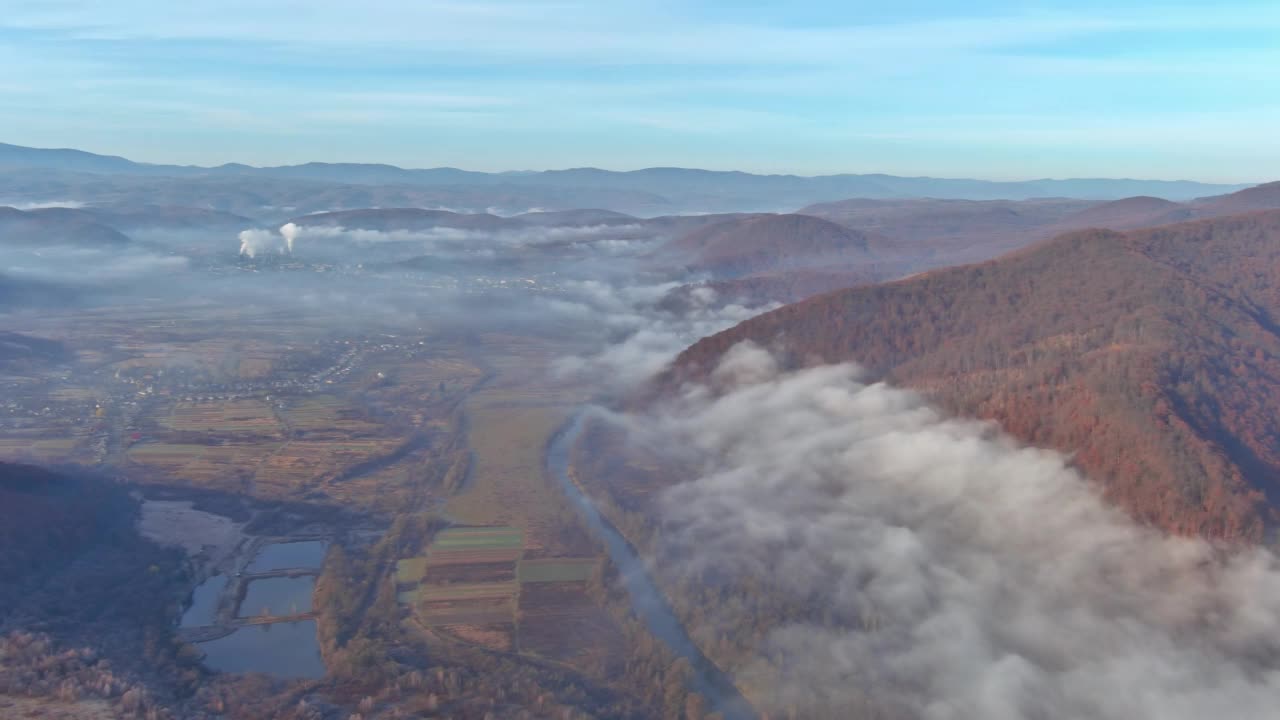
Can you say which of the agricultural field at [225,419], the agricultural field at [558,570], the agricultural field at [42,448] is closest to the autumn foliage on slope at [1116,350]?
the agricultural field at [558,570]

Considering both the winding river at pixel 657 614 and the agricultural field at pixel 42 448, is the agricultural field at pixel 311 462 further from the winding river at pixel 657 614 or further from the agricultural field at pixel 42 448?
the winding river at pixel 657 614

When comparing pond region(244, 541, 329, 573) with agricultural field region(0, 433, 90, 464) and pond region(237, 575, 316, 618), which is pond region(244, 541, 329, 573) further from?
agricultural field region(0, 433, 90, 464)

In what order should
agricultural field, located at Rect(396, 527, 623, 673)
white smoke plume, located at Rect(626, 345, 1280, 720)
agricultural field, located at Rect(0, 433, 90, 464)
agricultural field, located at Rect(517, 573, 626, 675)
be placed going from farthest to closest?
agricultural field, located at Rect(0, 433, 90, 464), agricultural field, located at Rect(396, 527, 623, 673), agricultural field, located at Rect(517, 573, 626, 675), white smoke plume, located at Rect(626, 345, 1280, 720)

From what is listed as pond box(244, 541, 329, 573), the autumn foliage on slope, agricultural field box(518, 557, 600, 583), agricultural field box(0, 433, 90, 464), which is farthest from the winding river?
agricultural field box(0, 433, 90, 464)

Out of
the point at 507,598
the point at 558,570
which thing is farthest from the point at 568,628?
the point at 558,570

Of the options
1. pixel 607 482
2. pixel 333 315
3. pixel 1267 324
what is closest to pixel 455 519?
pixel 607 482

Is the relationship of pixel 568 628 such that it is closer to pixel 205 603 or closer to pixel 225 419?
pixel 205 603

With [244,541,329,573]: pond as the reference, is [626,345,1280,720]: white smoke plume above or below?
above
